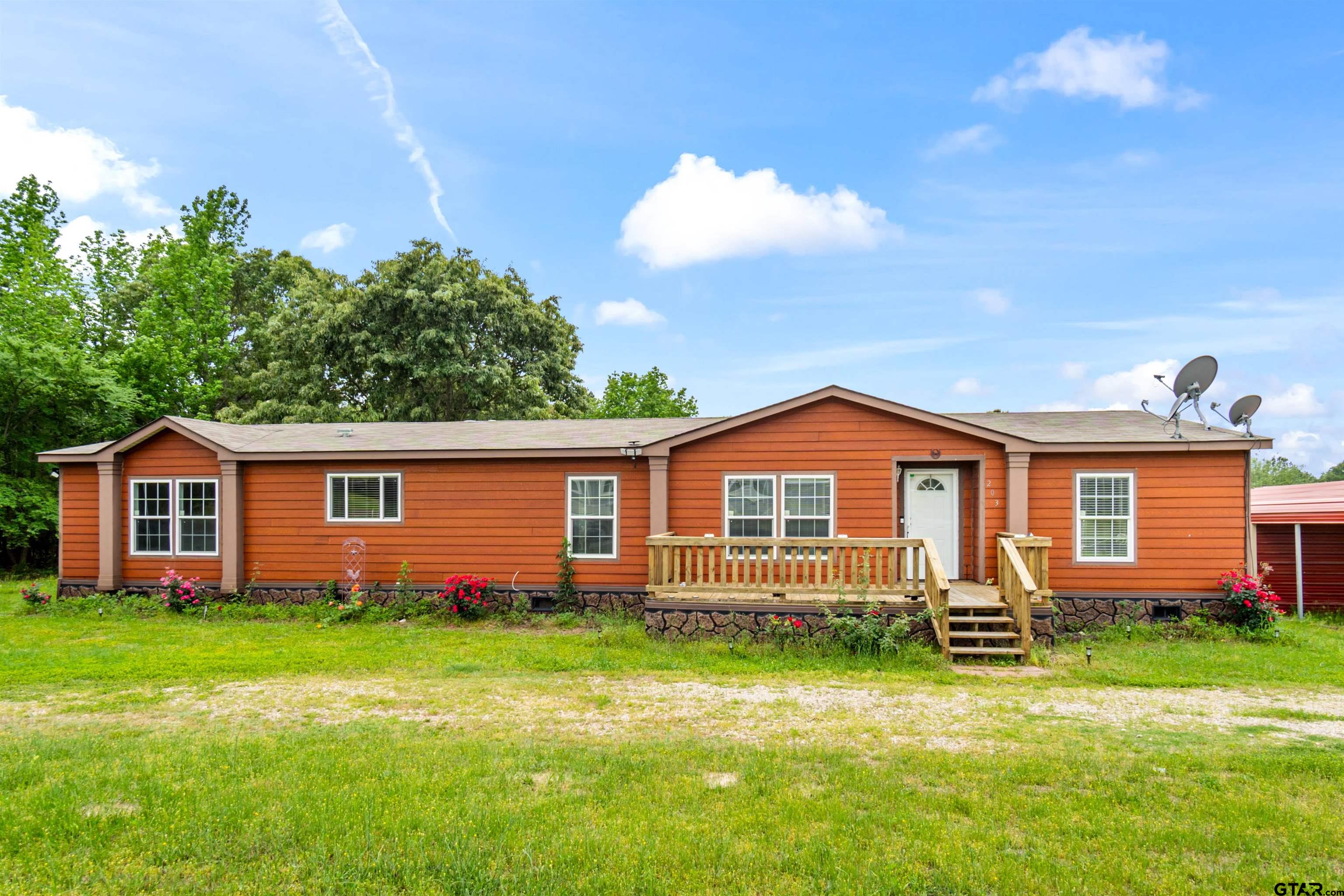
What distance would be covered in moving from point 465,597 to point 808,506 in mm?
5988

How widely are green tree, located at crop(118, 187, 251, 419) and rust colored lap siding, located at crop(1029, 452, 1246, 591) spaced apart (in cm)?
2686

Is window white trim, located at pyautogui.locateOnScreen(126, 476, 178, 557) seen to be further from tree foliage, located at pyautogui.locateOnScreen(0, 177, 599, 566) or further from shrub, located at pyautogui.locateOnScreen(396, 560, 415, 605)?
tree foliage, located at pyautogui.locateOnScreen(0, 177, 599, 566)

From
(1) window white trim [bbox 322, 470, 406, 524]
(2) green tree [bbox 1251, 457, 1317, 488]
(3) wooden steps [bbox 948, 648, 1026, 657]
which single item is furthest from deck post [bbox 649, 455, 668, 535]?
(2) green tree [bbox 1251, 457, 1317, 488]

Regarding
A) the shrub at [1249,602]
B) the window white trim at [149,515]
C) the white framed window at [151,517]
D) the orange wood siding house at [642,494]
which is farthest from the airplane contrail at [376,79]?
the shrub at [1249,602]

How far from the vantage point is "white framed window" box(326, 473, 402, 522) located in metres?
13.3

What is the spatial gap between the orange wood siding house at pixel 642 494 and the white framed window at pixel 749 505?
0.09 ft

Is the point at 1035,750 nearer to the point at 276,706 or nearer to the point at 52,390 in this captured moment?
the point at 276,706

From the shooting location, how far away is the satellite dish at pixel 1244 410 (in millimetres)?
11484

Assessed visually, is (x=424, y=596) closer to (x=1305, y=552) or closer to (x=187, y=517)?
(x=187, y=517)

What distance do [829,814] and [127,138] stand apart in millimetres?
27747

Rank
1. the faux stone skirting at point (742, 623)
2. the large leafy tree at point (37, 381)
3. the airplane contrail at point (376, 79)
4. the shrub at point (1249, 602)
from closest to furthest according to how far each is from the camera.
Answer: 1. the faux stone skirting at point (742, 623)
2. the shrub at point (1249, 602)
3. the airplane contrail at point (376, 79)
4. the large leafy tree at point (37, 381)

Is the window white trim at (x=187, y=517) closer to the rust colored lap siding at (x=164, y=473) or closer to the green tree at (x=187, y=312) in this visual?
the rust colored lap siding at (x=164, y=473)

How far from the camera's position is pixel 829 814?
4418mm

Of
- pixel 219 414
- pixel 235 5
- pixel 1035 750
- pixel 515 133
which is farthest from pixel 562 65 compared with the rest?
pixel 219 414
